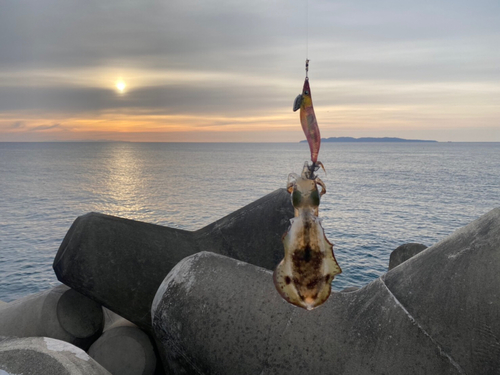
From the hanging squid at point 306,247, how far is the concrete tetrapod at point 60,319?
20.9 ft

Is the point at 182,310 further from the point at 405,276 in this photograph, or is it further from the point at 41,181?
the point at 41,181

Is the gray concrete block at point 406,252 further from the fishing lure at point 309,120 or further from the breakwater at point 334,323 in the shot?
the fishing lure at point 309,120

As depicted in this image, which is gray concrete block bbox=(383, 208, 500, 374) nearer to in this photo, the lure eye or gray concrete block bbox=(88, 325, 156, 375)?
the lure eye

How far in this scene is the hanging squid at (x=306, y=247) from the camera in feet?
5.49

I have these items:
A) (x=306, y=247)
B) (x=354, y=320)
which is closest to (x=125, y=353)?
(x=354, y=320)

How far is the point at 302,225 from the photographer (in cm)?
170

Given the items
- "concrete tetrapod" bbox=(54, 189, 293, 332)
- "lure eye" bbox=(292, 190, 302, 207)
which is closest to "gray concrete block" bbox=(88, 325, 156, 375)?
"concrete tetrapod" bbox=(54, 189, 293, 332)

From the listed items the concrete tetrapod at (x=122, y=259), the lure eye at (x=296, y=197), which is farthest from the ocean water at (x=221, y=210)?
the lure eye at (x=296, y=197)

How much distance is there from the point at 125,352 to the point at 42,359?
2.58 meters

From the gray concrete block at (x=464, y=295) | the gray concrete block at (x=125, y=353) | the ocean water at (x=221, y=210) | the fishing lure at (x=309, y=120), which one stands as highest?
the fishing lure at (x=309, y=120)

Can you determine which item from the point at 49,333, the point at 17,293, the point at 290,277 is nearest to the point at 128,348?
the point at 49,333

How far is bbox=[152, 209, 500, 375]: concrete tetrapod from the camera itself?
4.21 metres

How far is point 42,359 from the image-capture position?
13.3 ft

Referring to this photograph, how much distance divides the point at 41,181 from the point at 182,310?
170 feet
